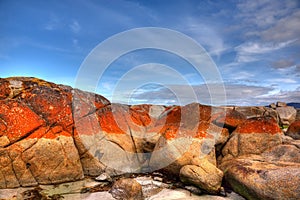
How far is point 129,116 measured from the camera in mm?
12359

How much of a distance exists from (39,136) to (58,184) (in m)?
1.94

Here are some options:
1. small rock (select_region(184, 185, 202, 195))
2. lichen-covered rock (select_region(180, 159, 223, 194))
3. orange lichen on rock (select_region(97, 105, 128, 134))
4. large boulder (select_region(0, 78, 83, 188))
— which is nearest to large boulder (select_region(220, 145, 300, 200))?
lichen-covered rock (select_region(180, 159, 223, 194))

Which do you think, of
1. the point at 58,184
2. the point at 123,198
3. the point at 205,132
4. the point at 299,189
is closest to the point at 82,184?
the point at 58,184

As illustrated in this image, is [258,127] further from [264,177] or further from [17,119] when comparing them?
[17,119]

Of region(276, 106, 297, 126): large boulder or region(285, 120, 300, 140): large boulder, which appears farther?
region(276, 106, 297, 126): large boulder

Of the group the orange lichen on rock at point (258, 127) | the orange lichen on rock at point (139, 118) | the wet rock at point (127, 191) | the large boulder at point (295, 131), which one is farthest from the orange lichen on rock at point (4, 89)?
the large boulder at point (295, 131)

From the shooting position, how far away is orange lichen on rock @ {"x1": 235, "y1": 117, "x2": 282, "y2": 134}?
11.2m

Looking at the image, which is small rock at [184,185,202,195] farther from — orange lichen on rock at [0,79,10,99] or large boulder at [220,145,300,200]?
orange lichen on rock at [0,79,10,99]

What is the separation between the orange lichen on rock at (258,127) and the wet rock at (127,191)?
5.60 meters

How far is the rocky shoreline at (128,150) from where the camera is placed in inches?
334

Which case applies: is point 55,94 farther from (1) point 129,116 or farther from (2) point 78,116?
(1) point 129,116

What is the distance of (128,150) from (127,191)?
3.12 metres

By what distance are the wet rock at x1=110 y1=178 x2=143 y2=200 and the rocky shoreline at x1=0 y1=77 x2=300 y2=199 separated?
0.10ft

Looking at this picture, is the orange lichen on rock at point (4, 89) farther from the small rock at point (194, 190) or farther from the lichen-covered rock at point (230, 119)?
the lichen-covered rock at point (230, 119)
